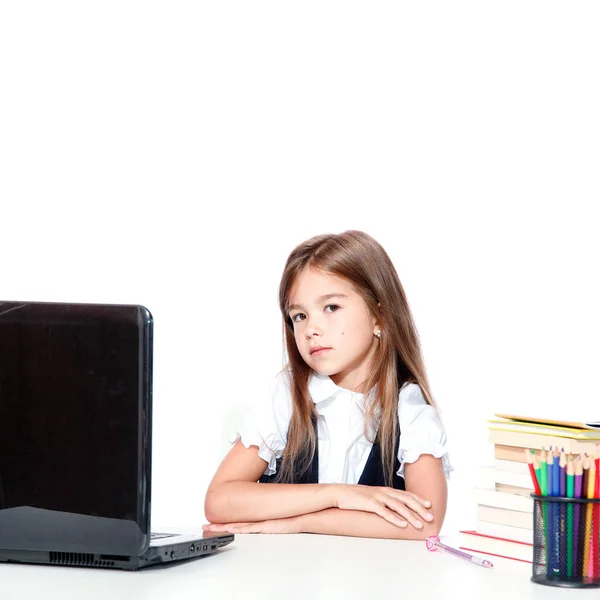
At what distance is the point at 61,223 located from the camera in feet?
9.36

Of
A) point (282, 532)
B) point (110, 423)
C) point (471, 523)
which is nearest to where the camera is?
point (110, 423)

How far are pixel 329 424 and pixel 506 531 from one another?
78cm

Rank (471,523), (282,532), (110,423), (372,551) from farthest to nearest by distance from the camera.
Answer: (471,523) → (282,532) → (372,551) → (110,423)

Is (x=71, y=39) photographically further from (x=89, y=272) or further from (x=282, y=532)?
(x=282, y=532)

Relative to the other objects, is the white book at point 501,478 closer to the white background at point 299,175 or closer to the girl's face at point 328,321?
the girl's face at point 328,321

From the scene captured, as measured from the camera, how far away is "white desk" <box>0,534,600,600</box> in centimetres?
101

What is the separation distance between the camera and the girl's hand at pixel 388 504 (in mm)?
1567

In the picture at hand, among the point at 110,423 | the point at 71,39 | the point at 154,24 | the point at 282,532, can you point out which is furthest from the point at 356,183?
the point at 110,423

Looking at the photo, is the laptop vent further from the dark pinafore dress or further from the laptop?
the dark pinafore dress

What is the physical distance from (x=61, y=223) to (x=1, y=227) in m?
0.17

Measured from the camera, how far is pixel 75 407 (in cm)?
107

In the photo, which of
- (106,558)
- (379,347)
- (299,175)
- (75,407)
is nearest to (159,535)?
(106,558)

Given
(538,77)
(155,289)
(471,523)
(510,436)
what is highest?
(538,77)

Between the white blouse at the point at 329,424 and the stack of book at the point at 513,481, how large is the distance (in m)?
0.61
